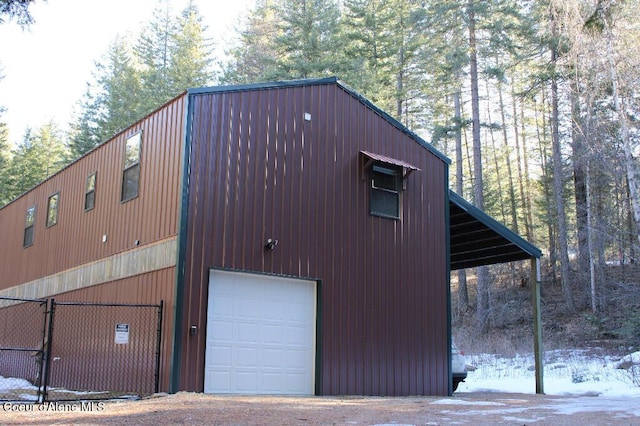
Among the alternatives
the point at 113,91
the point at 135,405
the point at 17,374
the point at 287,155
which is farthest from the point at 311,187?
the point at 113,91

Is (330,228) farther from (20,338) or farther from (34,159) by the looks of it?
(34,159)

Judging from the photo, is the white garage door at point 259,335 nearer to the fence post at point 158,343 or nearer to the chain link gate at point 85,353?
the fence post at point 158,343

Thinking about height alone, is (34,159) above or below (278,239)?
above

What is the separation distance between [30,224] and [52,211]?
1989 millimetres

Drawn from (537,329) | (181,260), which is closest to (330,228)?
(181,260)

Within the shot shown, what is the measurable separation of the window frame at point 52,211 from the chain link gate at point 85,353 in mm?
2051

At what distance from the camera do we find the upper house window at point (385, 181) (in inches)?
487

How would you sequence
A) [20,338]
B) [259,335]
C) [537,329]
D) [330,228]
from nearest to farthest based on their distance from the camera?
[259,335] → [330,228] → [537,329] → [20,338]

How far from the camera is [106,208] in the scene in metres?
12.6

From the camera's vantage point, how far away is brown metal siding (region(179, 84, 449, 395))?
1027 centimetres

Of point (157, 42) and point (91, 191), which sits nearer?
point (91, 191)

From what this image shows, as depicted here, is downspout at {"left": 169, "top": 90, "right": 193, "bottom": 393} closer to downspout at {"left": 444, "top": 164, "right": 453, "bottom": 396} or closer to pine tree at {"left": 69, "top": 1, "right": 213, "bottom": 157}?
downspout at {"left": 444, "top": 164, "right": 453, "bottom": 396}

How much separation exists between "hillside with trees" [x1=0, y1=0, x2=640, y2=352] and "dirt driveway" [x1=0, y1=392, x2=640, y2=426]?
9.43 meters

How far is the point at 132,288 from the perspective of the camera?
11.1 meters
